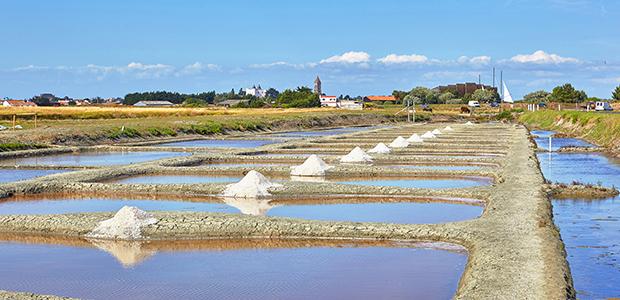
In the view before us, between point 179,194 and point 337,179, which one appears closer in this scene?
point 179,194

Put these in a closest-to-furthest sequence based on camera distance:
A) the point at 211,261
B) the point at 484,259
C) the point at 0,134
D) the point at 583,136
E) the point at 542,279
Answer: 1. the point at 542,279
2. the point at 484,259
3. the point at 211,261
4. the point at 0,134
5. the point at 583,136

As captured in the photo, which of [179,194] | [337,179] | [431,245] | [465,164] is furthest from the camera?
[465,164]

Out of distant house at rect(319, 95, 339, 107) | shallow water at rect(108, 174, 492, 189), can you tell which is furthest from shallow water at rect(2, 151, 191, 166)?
distant house at rect(319, 95, 339, 107)

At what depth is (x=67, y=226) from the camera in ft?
32.6

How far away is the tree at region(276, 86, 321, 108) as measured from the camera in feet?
305

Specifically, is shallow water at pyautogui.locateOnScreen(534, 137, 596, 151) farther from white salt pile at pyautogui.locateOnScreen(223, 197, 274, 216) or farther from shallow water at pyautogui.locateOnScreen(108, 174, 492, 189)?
white salt pile at pyautogui.locateOnScreen(223, 197, 274, 216)

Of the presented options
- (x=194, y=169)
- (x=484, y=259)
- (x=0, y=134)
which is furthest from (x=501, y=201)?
(x=0, y=134)

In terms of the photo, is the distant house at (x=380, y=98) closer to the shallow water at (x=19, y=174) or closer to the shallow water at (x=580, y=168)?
the shallow water at (x=580, y=168)

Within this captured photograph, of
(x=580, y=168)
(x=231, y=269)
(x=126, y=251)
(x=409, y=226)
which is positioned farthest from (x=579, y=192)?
(x=126, y=251)

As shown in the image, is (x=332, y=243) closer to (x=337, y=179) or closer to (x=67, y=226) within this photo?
(x=67, y=226)

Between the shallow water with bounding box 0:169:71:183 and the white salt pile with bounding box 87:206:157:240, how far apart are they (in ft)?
22.2

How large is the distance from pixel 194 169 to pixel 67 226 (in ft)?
25.8

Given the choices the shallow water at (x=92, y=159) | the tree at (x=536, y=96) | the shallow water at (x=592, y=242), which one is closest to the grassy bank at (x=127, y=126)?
the shallow water at (x=92, y=159)

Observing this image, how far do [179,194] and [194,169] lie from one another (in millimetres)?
4128
